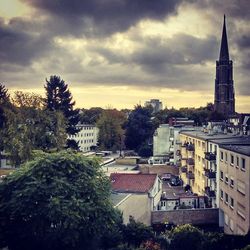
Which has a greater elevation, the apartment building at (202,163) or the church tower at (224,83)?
the church tower at (224,83)

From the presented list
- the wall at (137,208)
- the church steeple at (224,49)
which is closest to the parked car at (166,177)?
the wall at (137,208)

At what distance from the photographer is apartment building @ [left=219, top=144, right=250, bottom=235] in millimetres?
31984

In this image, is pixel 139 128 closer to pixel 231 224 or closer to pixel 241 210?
pixel 231 224

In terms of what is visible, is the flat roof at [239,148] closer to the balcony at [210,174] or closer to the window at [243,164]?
the window at [243,164]

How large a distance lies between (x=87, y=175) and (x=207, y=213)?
57.0ft

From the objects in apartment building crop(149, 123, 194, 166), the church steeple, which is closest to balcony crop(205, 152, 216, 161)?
apartment building crop(149, 123, 194, 166)

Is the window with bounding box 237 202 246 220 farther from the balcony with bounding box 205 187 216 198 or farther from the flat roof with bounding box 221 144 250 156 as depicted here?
the balcony with bounding box 205 187 216 198

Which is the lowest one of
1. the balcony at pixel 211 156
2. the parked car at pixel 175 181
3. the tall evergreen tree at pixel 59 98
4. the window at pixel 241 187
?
the parked car at pixel 175 181

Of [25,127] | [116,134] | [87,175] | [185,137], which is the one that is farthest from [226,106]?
[87,175]

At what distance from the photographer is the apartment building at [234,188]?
31984 mm

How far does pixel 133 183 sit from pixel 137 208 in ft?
10.3

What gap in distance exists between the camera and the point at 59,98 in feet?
224

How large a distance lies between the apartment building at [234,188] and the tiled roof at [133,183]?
7.47 metres

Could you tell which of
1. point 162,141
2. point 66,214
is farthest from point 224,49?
point 66,214
